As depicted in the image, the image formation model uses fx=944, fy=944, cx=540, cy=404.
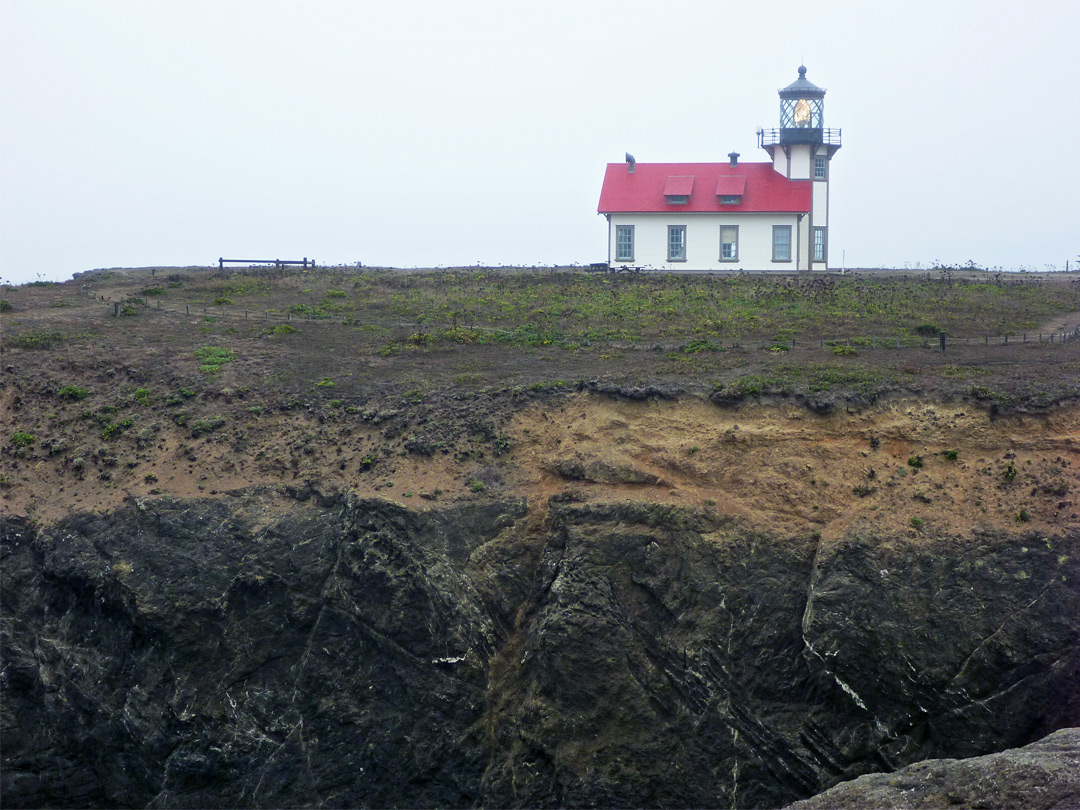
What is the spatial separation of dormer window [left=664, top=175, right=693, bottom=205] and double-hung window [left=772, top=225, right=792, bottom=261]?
3.93 meters

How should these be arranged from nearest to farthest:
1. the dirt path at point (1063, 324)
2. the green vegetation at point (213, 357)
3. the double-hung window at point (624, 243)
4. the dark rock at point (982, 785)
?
the dark rock at point (982, 785) < the green vegetation at point (213, 357) < the dirt path at point (1063, 324) < the double-hung window at point (624, 243)

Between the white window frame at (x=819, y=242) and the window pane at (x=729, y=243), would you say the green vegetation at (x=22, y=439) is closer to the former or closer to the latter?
the window pane at (x=729, y=243)

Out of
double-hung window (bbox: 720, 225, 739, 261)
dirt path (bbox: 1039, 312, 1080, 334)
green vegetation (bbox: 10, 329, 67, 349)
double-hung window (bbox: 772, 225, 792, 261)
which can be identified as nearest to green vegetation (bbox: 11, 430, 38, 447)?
green vegetation (bbox: 10, 329, 67, 349)

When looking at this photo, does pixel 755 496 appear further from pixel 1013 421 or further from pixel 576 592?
pixel 1013 421

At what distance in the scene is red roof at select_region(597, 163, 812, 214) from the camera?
131ft

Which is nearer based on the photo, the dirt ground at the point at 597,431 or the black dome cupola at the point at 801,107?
the dirt ground at the point at 597,431

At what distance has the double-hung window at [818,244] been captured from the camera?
134 ft

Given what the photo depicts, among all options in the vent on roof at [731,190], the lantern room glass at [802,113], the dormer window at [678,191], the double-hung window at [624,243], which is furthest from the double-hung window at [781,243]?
the double-hung window at [624,243]

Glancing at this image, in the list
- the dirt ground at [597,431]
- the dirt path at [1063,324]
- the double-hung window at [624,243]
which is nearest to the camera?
the dirt ground at [597,431]

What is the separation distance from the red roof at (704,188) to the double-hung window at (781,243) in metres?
0.78

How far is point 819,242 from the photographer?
4106 centimetres

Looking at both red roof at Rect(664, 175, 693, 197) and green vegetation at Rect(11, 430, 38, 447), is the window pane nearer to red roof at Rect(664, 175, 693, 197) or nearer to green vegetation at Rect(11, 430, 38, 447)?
red roof at Rect(664, 175, 693, 197)

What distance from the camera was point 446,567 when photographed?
717 inches

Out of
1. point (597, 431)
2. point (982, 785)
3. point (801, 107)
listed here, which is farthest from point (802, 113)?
point (982, 785)
